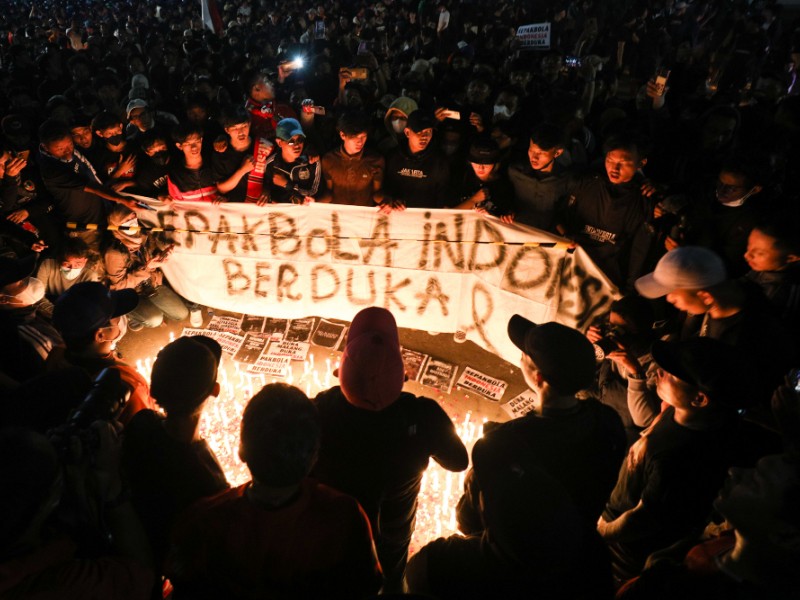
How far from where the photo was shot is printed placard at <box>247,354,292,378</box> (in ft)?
14.5

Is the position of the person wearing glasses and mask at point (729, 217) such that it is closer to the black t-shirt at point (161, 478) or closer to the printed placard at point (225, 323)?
the black t-shirt at point (161, 478)

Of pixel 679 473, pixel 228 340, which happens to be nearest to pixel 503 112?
pixel 228 340

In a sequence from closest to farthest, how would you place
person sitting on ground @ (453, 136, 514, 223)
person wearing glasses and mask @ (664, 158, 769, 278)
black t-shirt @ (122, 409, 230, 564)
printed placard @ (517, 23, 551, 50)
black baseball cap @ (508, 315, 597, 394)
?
1. black t-shirt @ (122, 409, 230, 564)
2. black baseball cap @ (508, 315, 597, 394)
3. person wearing glasses and mask @ (664, 158, 769, 278)
4. person sitting on ground @ (453, 136, 514, 223)
5. printed placard @ (517, 23, 551, 50)

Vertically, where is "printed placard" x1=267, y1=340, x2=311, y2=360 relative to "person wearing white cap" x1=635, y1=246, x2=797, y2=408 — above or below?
below

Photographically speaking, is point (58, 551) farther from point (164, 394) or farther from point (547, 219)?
point (547, 219)

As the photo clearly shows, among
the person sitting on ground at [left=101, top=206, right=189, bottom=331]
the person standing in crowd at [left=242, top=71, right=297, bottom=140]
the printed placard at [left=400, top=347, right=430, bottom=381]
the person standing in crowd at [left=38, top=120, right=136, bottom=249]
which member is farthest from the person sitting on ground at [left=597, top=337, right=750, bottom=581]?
the person standing in crowd at [left=242, top=71, right=297, bottom=140]

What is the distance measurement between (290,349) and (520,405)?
2.33m

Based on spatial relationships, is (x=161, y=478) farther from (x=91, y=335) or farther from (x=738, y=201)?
(x=738, y=201)

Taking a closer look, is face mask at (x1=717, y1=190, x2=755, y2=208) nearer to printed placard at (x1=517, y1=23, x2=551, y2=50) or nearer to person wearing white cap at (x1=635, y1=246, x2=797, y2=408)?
person wearing white cap at (x1=635, y1=246, x2=797, y2=408)

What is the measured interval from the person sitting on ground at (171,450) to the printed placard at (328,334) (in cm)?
267

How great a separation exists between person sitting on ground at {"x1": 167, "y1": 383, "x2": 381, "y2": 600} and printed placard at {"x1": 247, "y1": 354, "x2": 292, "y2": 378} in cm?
275

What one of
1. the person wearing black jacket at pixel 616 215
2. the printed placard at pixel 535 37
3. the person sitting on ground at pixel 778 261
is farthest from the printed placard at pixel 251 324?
the printed placard at pixel 535 37

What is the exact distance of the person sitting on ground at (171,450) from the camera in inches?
77.5

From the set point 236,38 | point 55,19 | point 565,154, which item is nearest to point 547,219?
point 565,154
